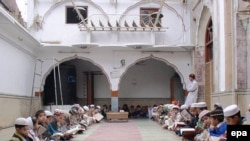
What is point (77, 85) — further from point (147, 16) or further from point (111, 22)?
point (147, 16)

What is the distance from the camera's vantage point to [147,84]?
19766mm

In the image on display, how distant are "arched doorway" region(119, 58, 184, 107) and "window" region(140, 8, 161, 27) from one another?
293 cm

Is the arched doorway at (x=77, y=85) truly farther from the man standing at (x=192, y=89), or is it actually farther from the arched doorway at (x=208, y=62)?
the man standing at (x=192, y=89)

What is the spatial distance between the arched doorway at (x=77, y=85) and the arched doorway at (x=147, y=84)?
964 mm

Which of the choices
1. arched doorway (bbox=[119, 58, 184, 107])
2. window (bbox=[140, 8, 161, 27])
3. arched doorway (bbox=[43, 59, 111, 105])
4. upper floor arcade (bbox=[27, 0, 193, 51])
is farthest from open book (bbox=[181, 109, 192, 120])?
arched doorway (bbox=[119, 58, 184, 107])

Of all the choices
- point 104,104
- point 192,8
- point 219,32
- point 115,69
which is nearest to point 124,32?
point 115,69

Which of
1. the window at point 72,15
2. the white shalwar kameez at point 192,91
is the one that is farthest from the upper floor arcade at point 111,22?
the white shalwar kameez at point 192,91

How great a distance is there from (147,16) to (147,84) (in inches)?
158

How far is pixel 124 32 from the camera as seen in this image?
1694cm

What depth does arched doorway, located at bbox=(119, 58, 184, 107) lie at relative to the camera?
64.5 ft

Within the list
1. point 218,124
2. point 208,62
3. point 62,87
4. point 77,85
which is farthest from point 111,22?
point 218,124

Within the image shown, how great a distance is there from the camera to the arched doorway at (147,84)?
19656 millimetres

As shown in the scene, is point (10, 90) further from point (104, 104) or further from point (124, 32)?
point (104, 104)

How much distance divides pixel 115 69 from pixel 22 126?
12314mm
